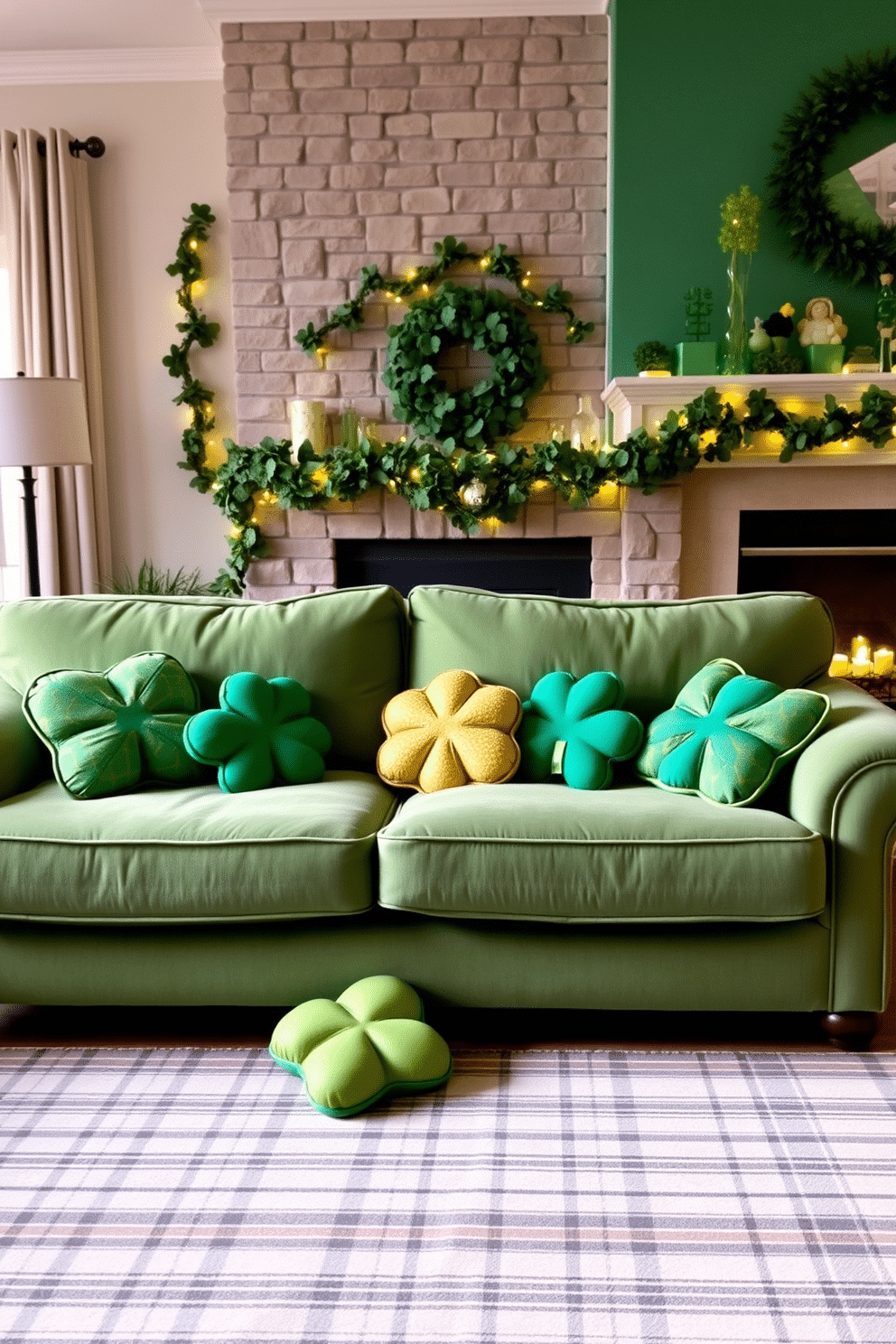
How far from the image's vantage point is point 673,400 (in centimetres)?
403

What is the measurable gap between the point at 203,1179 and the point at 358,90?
12.8 ft

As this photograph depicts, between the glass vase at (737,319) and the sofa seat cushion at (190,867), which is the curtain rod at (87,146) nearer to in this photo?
the glass vase at (737,319)

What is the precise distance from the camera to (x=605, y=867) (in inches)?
80.4

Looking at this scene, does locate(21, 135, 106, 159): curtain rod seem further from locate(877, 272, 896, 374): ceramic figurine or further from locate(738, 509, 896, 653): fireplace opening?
locate(877, 272, 896, 374): ceramic figurine

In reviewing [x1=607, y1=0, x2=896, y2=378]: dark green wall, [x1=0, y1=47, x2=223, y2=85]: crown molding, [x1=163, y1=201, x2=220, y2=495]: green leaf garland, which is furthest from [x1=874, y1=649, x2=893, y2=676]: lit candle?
[x1=0, y1=47, x2=223, y2=85]: crown molding

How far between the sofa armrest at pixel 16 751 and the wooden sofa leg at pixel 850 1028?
169 cm

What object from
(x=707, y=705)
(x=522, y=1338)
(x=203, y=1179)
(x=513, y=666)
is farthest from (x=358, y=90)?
(x=522, y=1338)

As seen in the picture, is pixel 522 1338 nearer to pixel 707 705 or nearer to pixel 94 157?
pixel 707 705

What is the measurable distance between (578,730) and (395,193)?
2.77 m

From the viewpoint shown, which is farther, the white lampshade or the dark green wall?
the dark green wall

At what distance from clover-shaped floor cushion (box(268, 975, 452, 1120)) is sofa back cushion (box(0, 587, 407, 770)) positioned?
0.71 meters

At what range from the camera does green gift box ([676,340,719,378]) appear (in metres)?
4.05

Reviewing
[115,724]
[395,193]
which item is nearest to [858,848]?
[115,724]

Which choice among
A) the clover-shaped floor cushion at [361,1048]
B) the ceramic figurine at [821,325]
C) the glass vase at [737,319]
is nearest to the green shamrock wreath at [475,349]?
the glass vase at [737,319]
